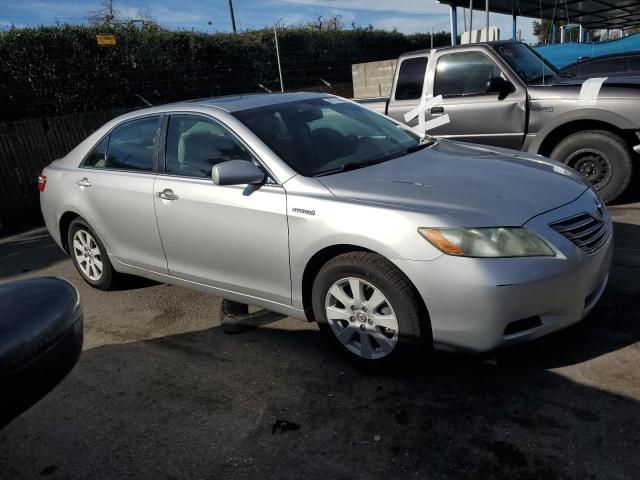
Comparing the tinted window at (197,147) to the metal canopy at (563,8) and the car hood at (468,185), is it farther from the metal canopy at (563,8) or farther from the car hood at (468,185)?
the metal canopy at (563,8)

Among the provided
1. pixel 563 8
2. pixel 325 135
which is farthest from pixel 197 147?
pixel 563 8

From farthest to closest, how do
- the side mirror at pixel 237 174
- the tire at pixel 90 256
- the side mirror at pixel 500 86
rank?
the side mirror at pixel 500 86 < the tire at pixel 90 256 < the side mirror at pixel 237 174

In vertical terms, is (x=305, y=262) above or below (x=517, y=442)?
above

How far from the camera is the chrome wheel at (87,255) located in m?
4.78

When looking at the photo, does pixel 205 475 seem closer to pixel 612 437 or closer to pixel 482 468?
pixel 482 468

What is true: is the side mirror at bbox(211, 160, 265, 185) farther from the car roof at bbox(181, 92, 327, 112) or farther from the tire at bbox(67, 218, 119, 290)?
the tire at bbox(67, 218, 119, 290)

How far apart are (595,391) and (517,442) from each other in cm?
60

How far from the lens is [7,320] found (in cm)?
195

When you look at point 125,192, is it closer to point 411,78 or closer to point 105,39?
point 411,78

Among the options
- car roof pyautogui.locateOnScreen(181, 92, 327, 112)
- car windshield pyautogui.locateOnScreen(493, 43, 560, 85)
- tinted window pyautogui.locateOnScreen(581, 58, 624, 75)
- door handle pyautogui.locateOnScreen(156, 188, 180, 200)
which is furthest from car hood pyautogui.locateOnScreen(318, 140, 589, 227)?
tinted window pyautogui.locateOnScreen(581, 58, 624, 75)

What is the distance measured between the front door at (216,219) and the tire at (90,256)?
1.06m

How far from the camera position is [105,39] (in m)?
10.5

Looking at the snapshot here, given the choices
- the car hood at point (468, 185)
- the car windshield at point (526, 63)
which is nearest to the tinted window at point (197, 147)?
the car hood at point (468, 185)

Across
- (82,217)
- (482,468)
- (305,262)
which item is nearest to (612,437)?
(482,468)
